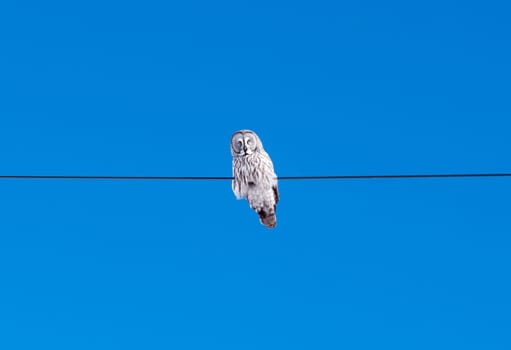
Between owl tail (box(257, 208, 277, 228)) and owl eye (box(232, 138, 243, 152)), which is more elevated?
owl eye (box(232, 138, 243, 152))

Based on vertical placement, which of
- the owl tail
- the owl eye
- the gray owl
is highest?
the owl eye

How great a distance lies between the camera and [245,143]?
1158 cm

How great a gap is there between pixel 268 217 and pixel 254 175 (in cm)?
80

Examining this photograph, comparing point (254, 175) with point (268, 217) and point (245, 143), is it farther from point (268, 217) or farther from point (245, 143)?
point (268, 217)

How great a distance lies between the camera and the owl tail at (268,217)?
1159 cm

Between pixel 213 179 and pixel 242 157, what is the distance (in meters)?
2.00

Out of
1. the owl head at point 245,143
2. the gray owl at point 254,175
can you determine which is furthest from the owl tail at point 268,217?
the owl head at point 245,143

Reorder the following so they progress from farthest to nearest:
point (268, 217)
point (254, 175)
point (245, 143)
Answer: point (268, 217)
point (245, 143)
point (254, 175)

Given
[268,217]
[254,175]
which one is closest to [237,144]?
[254,175]

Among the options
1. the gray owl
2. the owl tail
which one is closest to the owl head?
the gray owl

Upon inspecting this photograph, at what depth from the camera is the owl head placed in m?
11.5

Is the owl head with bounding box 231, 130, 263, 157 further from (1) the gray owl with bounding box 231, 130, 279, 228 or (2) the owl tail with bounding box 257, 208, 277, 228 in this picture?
(2) the owl tail with bounding box 257, 208, 277, 228

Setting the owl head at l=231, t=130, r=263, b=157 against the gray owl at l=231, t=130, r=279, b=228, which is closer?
the gray owl at l=231, t=130, r=279, b=228

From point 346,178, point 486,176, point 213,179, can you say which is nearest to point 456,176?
point 486,176
